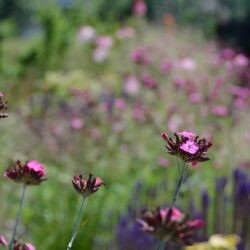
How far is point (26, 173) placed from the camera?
1.23 meters

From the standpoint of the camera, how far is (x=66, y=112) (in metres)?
6.27

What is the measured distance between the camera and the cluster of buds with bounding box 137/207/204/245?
1078 mm

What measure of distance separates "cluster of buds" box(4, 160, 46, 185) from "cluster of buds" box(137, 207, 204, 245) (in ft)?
0.74

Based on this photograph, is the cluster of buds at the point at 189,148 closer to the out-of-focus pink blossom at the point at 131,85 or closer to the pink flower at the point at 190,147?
the pink flower at the point at 190,147

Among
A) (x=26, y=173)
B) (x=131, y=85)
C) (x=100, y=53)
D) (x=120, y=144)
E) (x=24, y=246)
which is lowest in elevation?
(x=24, y=246)

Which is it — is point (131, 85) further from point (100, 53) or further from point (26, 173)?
point (26, 173)

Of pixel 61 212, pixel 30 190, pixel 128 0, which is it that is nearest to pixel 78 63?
pixel 30 190

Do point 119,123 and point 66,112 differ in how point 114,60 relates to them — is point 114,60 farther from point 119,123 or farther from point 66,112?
point 119,123

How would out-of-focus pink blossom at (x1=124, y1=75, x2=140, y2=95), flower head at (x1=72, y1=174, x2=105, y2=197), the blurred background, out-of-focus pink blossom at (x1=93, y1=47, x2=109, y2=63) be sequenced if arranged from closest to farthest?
flower head at (x1=72, y1=174, x2=105, y2=197), the blurred background, out-of-focus pink blossom at (x1=124, y1=75, x2=140, y2=95), out-of-focus pink blossom at (x1=93, y1=47, x2=109, y2=63)

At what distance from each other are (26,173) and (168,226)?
0.95ft

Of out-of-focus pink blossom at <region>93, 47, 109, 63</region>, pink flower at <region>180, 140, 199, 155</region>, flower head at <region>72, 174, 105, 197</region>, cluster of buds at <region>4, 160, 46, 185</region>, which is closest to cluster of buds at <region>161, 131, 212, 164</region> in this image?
pink flower at <region>180, 140, 199, 155</region>

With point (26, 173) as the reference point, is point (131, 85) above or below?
above

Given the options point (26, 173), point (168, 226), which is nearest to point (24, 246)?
point (26, 173)

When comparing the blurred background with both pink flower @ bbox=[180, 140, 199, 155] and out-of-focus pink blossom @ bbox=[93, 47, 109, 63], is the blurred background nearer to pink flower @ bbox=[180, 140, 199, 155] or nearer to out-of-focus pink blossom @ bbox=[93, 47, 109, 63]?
out-of-focus pink blossom @ bbox=[93, 47, 109, 63]
